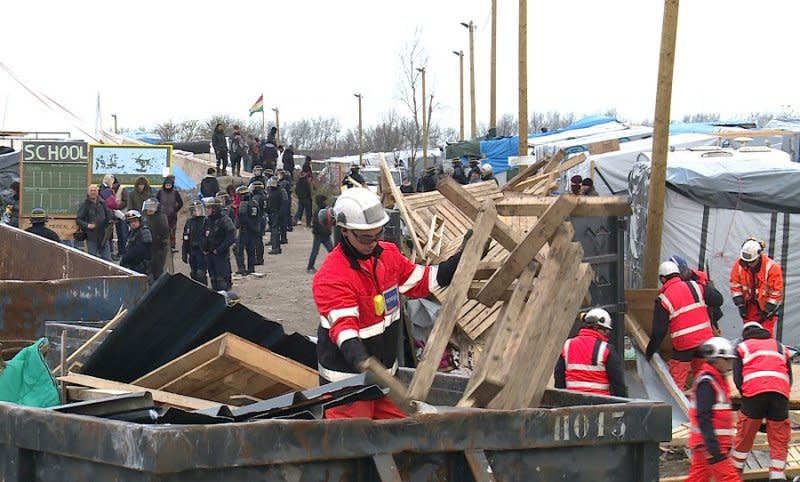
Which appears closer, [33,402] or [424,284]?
[33,402]

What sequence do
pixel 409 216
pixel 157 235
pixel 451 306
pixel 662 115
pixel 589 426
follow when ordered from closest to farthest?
pixel 589 426
pixel 451 306
pixel 662 115
pixel 409 216
pixel 157 235

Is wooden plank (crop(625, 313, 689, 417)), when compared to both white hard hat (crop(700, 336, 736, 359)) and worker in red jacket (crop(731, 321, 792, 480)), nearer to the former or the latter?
worker in red jacket (crop(731, 321, 792, 480))

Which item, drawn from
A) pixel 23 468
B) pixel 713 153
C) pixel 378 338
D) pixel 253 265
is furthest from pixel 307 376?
pixel 253 265

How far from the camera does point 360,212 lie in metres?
5.43

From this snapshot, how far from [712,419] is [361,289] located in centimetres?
378

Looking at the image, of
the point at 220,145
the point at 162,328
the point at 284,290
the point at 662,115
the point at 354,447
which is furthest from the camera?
the point at 220,145

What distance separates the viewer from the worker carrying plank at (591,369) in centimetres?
889

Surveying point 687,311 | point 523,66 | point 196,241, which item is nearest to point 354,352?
point 687,311

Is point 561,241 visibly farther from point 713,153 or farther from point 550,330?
point 713,153

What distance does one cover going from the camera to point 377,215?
216 inches

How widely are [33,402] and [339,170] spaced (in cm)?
3354

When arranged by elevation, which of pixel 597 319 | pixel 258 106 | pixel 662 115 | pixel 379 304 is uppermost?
pixel 258 106

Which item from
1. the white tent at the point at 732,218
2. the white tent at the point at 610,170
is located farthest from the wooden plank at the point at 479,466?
the white tent at the point at 610,170

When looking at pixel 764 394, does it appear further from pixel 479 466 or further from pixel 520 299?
pixel 479 466
